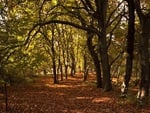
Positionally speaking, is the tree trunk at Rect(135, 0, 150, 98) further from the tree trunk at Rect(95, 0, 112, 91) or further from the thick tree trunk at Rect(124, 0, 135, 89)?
the tree trunk at Rect(95, 0, 112, 91)

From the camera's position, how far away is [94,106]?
58.2 ft

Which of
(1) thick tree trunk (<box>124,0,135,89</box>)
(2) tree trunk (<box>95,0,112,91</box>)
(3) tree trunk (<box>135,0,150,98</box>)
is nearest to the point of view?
(3) tree trunk (<box>135,0,150,98</box>)

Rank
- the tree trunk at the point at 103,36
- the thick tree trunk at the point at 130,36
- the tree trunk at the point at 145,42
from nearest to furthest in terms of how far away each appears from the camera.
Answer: the tree trunk at the point at 145,42 < the thick tree trunk at the point at 130,36 < the tree trunk at the point at 103,36

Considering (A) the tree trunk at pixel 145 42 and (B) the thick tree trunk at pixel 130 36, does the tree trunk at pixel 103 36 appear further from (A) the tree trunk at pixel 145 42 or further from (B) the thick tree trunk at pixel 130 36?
(A) the tree trunk at pixel 145 42

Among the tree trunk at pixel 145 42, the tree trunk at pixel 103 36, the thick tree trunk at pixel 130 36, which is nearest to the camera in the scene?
the tree trunk at pixel 145 42

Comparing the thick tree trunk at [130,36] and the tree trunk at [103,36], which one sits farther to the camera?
the tree trunk at [103,36]

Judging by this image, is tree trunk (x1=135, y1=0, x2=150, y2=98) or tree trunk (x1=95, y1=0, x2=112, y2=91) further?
tree trunk (x1=95, y1=0, x2=112, y2=91)

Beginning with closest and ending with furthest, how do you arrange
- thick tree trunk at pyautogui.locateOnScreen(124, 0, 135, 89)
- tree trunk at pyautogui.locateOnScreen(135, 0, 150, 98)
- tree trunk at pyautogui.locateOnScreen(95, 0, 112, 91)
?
1. tree trunk at pyautogui.locateOnScreen(135, 0, 150, 98)
2. thick tree trunk at pyautogui.locateOnScreen(124, 0, 135, 89)
3. tree trunk at pyautogui.locateOnScreen(95, 0, 112, 91)

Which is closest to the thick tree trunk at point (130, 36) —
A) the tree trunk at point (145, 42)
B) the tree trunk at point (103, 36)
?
the tree trunk at point (145, 42)

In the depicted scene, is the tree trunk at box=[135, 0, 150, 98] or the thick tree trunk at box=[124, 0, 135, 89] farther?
the thick tree trunk at box=[124, 0, 135, 89]

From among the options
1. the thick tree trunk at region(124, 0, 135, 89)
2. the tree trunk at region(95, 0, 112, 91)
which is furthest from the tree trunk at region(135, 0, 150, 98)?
the tree trunk at region(95, 0, 112, 91)

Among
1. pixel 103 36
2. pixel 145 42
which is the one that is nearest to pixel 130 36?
pixel 145 42

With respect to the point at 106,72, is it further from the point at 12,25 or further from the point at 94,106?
the point at 12,25

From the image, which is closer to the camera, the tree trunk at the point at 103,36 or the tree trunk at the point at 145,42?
the tree trunk at the point at 145,42
